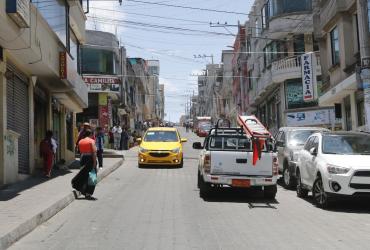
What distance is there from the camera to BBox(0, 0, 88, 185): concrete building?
14.1 meters

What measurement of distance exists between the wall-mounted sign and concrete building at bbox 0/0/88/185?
619 inches

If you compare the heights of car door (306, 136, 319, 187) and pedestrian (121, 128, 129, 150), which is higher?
pedestrian (121, 128, 129, 150)

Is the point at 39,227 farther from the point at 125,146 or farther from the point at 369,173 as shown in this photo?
the point at 125,146

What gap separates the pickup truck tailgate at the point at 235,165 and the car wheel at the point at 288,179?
336 centimetres

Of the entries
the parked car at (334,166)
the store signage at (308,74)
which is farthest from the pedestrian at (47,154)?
the store signage at (308,74)

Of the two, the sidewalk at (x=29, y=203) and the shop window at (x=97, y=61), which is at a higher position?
the shop window at (x=97, y=61)

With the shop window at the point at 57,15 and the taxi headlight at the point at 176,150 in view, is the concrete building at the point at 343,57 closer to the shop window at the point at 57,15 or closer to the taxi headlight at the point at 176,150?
the taxi headlight at the point at 176,150

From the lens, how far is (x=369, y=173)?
38.2 ft

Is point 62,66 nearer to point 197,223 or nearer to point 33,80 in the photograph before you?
point 33,80

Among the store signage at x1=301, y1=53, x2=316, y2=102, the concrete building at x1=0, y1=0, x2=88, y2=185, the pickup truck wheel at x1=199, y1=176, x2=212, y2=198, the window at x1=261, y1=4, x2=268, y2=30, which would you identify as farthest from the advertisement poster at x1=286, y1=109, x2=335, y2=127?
the pickup truck wheel at x1=199, y1=176, x2=212, y2=198

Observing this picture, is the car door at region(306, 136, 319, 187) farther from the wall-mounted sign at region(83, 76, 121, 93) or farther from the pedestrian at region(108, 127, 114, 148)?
the wall-mounted sign at region(83, 76, 121, 93)

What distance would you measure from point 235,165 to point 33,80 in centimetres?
868

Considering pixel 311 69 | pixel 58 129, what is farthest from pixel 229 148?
pixel 311 69

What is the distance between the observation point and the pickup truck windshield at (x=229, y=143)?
14.6 meters
